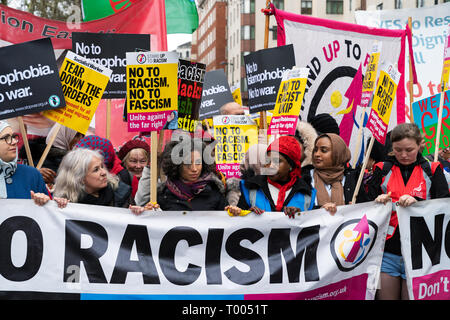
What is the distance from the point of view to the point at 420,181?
5340mm

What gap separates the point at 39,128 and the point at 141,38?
148 cm

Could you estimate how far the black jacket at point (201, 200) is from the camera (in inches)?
199

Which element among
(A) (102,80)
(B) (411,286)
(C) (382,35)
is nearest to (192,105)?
(A) (102,80)

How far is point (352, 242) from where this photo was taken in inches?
198

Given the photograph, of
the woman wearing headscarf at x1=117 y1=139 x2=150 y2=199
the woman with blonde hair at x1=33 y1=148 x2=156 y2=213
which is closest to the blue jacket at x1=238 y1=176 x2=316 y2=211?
the woman with blonde hair at x1=33 y1=148 x2=156 y2=213

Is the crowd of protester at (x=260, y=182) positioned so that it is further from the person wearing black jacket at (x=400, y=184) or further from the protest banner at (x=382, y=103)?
the protest banner at (x=382, y=103)

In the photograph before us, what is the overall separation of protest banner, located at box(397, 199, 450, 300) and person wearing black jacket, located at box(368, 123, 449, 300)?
91 mm

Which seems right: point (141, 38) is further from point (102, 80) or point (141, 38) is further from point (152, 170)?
point (152, 170)

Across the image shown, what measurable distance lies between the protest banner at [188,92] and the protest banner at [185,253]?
5.78 feet

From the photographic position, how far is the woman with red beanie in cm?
503

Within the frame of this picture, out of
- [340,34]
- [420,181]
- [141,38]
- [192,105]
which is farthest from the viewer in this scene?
[340,34]

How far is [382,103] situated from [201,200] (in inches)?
77.2

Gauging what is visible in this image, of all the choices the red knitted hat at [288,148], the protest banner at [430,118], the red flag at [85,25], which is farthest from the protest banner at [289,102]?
the red flag at [85,25]

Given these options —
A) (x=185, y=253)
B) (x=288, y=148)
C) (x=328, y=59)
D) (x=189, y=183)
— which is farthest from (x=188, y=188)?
(x=328, y=59)
